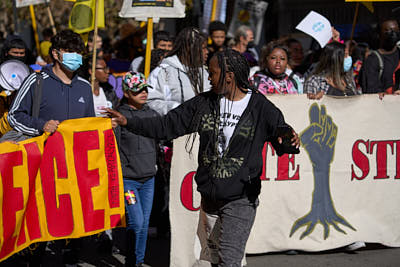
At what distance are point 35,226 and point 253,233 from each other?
212 cm

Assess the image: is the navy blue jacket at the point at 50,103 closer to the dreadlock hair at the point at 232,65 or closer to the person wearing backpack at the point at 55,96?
the person wearing backpack at the point at 55,96

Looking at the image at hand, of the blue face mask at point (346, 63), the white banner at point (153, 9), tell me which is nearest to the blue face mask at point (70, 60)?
the white banner at point (153, 9)

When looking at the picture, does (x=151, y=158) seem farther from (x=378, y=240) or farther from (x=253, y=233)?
(x=378, y=240)

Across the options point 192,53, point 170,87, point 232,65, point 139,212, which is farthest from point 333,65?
point 232,65

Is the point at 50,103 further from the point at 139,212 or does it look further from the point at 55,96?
the point at 139,212

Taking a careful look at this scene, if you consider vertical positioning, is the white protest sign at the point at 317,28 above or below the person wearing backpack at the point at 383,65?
above

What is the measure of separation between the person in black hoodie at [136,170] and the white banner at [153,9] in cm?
145

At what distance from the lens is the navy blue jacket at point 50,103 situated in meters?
4.80

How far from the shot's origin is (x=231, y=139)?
4066mm

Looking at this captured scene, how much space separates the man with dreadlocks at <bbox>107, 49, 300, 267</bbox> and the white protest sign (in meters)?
3.28

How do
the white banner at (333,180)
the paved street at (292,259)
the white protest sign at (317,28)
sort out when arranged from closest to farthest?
the paved street at (292,259)
the white banner at (333,180)
the white protest sign at (317,28)

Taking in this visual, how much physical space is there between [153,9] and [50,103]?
209 centimetres

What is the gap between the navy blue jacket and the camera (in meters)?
4.80

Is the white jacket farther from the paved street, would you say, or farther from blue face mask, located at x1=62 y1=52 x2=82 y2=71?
the paved street
